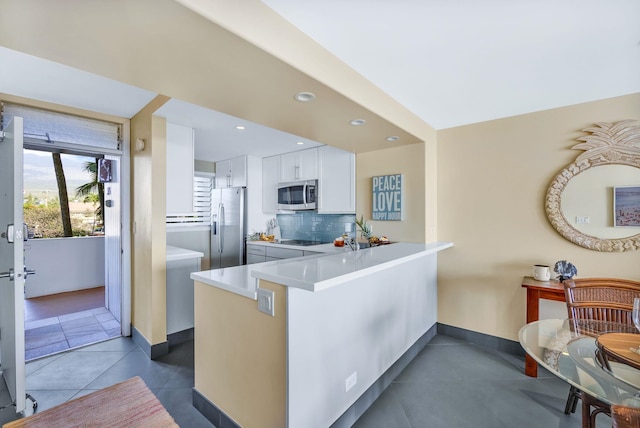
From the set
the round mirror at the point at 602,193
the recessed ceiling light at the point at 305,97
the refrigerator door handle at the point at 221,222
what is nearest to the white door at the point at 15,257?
the recessed ceiling light at the point at 305,97

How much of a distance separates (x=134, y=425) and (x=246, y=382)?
20.9 inches

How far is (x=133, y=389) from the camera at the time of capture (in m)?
1.65

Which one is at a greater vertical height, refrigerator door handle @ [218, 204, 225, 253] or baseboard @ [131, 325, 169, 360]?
refrigerator door handle @ [218, 204, 225, 253]

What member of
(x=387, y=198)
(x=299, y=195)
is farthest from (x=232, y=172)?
(x=387, y=198)

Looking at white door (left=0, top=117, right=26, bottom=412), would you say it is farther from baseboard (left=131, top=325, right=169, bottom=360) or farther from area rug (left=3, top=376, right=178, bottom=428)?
baseboard (left=131, top=325, right=169, bottom=360)

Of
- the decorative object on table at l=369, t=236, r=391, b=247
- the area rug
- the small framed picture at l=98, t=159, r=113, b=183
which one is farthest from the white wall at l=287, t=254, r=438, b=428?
the small framed picture at l=98, t=159, r=113, b=183

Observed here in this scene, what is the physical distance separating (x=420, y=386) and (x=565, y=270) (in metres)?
1.53

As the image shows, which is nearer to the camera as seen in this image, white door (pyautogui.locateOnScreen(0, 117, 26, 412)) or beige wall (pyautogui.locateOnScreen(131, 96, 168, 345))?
white door (pyautogui.locateOnScreen(0, 117, 26, 412))

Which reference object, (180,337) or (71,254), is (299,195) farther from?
(71,254)

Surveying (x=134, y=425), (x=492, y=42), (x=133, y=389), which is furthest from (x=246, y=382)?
(x=492, y=42)

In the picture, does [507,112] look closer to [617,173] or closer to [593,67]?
[593,67]

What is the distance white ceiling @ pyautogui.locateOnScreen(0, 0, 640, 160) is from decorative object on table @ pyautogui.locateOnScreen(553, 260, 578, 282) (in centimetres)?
136

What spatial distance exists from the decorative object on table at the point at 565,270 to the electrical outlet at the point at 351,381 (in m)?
1.89

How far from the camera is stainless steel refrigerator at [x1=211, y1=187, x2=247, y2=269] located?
4.43 m
